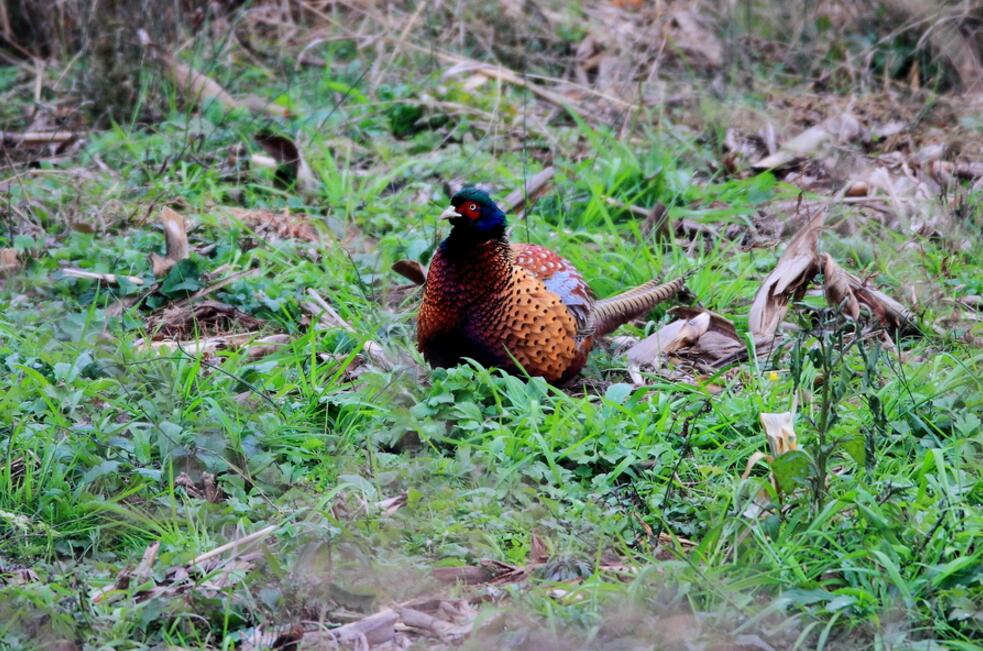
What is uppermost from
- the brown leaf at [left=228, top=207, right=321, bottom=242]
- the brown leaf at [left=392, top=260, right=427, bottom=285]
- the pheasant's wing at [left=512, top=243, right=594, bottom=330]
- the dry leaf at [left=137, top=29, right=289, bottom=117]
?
the pheasant's wing at [left=512, top=243, right=594, bottom=330]

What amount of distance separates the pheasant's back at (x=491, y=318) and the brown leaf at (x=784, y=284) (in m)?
0.89

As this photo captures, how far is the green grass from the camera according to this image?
2.99m

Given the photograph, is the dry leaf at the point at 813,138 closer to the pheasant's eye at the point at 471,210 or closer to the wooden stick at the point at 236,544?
the pheasant's eye at the point at 471,210

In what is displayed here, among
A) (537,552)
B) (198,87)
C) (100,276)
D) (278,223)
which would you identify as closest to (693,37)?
(198,87)

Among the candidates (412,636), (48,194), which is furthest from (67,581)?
(48,194)

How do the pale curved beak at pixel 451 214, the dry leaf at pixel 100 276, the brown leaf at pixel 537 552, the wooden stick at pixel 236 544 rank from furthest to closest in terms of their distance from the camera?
1. the dry leaf at pixel 100 276
2. the pale curved beak at pixel 451 214
3. the brown leaf at pixel 537 552
4. the wooden stick at pixel 236 544

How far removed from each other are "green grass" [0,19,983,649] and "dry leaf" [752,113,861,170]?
0.73 meters

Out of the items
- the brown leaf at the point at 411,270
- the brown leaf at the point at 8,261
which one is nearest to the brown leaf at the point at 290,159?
the brown leaf at the point at 411,270

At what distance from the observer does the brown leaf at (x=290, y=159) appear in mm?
6051

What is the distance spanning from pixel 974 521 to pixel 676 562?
825mm

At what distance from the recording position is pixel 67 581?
3137 millimetres

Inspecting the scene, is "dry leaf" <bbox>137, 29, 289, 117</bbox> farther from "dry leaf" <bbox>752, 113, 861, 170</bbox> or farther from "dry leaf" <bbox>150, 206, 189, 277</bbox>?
"dry leaf" <bbox>752, 113, 861, 170</bbox>

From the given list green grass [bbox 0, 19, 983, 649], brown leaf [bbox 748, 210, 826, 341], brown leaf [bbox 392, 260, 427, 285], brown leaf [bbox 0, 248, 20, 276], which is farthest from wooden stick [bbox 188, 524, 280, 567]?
brown leaf [bbox 0, 248, 20, 276]

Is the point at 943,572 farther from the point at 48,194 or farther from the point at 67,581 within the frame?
the point at 48,194
